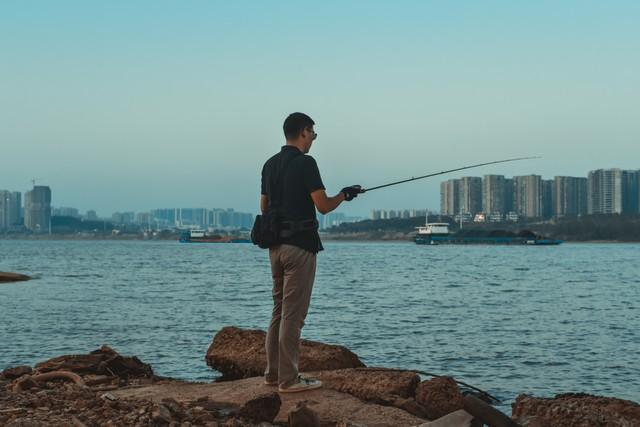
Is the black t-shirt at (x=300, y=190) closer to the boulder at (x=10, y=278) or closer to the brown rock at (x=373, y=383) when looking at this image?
the brown rock at (x=373, y=383)

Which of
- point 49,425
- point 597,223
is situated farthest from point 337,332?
point 597,223

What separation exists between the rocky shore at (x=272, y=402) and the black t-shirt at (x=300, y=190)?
1202mm

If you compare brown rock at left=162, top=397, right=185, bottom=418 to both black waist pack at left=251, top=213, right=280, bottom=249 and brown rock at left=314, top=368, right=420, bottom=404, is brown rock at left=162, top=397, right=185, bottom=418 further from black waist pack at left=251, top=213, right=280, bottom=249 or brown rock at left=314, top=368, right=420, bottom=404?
brown rock at left=314, top=368, right=420, bottom=404

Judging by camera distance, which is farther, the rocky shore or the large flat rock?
the large flat rock

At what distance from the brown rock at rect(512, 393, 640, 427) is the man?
1.81m

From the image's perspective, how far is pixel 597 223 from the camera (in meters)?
164

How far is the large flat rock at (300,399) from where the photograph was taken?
5.96 m

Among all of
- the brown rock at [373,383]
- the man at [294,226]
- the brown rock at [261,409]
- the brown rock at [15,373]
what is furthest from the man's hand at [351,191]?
the brown rock at [15,373]

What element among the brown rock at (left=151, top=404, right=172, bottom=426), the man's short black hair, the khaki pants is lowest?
the brown rock at (left=151, top=404, right=172, bottom=426)

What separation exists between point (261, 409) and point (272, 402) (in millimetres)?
96

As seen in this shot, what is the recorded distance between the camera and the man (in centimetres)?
612

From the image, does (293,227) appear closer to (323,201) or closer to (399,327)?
(323,201)

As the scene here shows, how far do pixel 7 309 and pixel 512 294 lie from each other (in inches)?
718

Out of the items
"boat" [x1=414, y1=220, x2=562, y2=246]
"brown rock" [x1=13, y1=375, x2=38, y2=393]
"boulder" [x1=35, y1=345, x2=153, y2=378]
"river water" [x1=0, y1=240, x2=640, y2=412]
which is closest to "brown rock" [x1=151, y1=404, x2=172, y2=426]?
"brown rock" [x1=13, y1=375, x2=38, y2=393]
